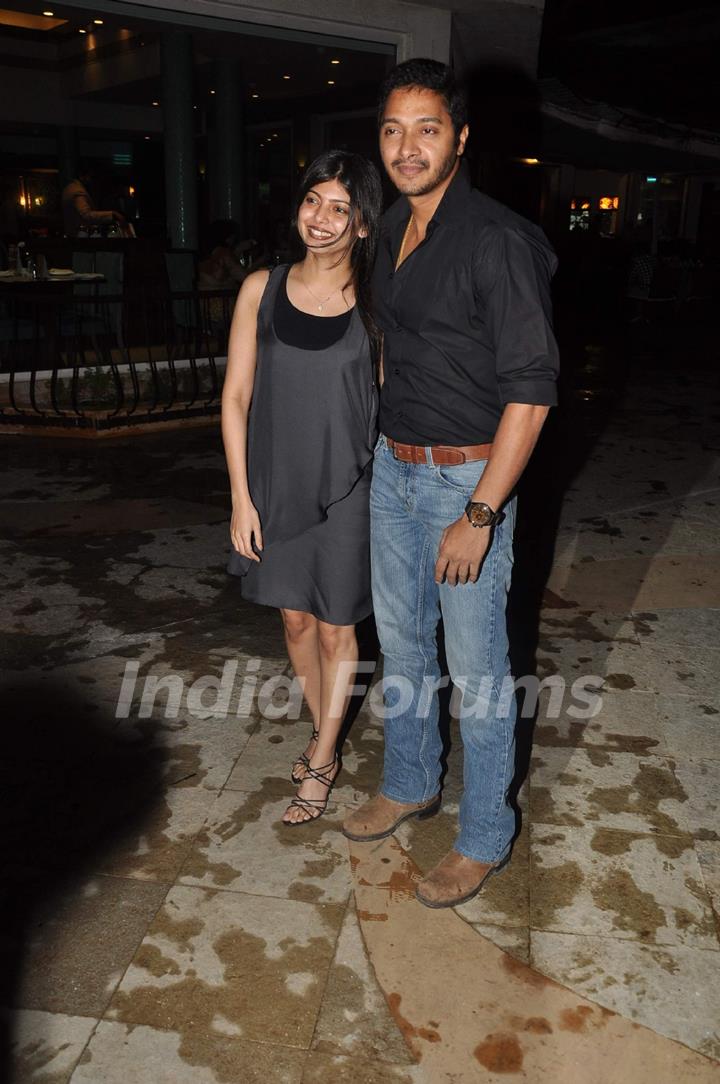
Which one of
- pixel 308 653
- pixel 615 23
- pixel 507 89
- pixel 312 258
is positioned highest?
pixel 615 23

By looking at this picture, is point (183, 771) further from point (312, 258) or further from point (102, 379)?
point (102, 379)

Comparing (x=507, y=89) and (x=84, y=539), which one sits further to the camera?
(x=507, y=89)

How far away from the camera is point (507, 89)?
9.50 meters

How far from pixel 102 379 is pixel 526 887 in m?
6.98

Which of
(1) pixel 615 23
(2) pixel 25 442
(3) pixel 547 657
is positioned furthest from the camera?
(1) pixel 615 23

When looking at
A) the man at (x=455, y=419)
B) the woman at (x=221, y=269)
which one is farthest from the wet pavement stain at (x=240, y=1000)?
the woman at (x=221, y=269)

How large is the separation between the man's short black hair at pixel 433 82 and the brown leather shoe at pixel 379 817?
74.9 inches

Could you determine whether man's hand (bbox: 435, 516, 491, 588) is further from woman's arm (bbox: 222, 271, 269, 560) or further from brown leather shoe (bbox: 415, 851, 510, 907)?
brown leather shoe (bbox: 415, 851, 510, 907)

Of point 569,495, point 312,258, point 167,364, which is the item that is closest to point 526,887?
point 312,258

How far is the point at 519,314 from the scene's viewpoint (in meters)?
1.95

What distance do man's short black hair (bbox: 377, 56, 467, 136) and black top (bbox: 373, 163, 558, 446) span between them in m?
0.13

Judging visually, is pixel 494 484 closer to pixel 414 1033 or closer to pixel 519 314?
pixel 519 314

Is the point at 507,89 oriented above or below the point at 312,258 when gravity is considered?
above

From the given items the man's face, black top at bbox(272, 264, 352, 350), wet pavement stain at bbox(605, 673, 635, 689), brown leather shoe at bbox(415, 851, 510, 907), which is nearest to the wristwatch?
black top at bbox(272, 264, 352, 350)
